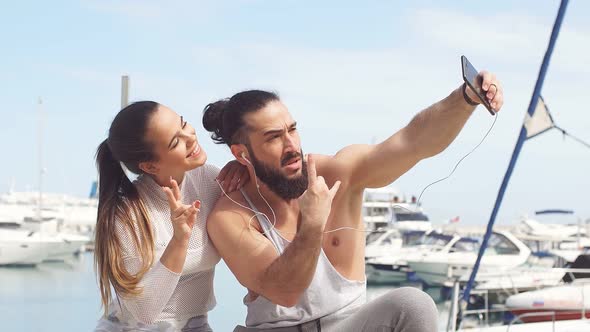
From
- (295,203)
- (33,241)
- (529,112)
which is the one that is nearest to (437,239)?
(33,241)

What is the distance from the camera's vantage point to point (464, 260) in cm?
2323

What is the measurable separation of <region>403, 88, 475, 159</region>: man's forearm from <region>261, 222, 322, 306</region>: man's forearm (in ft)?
1.72

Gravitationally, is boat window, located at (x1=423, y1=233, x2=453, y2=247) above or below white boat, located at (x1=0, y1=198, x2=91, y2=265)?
above

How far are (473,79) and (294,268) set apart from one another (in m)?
0.76

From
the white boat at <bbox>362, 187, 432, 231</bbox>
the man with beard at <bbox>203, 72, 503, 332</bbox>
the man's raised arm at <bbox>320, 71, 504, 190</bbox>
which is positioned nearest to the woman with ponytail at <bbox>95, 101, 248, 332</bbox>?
the man with beard at <bbox>203, 72, 503, 332</bbox>

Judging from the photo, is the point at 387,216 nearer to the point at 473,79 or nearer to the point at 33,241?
the point at 33,241

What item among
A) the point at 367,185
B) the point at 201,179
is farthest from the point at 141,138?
the point at 367,185

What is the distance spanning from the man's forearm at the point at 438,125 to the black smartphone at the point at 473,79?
73 millimetres

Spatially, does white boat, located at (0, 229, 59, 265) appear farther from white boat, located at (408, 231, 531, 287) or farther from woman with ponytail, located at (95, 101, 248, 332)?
woman with ponytail, located at (95, 101, 248, 332)

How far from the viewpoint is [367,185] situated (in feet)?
9.17

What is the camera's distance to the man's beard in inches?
106

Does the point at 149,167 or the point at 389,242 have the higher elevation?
the point at 149,167

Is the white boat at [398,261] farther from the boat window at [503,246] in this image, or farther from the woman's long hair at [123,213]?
the woman's long hair at [123,213]

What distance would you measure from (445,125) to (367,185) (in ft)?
1.04
